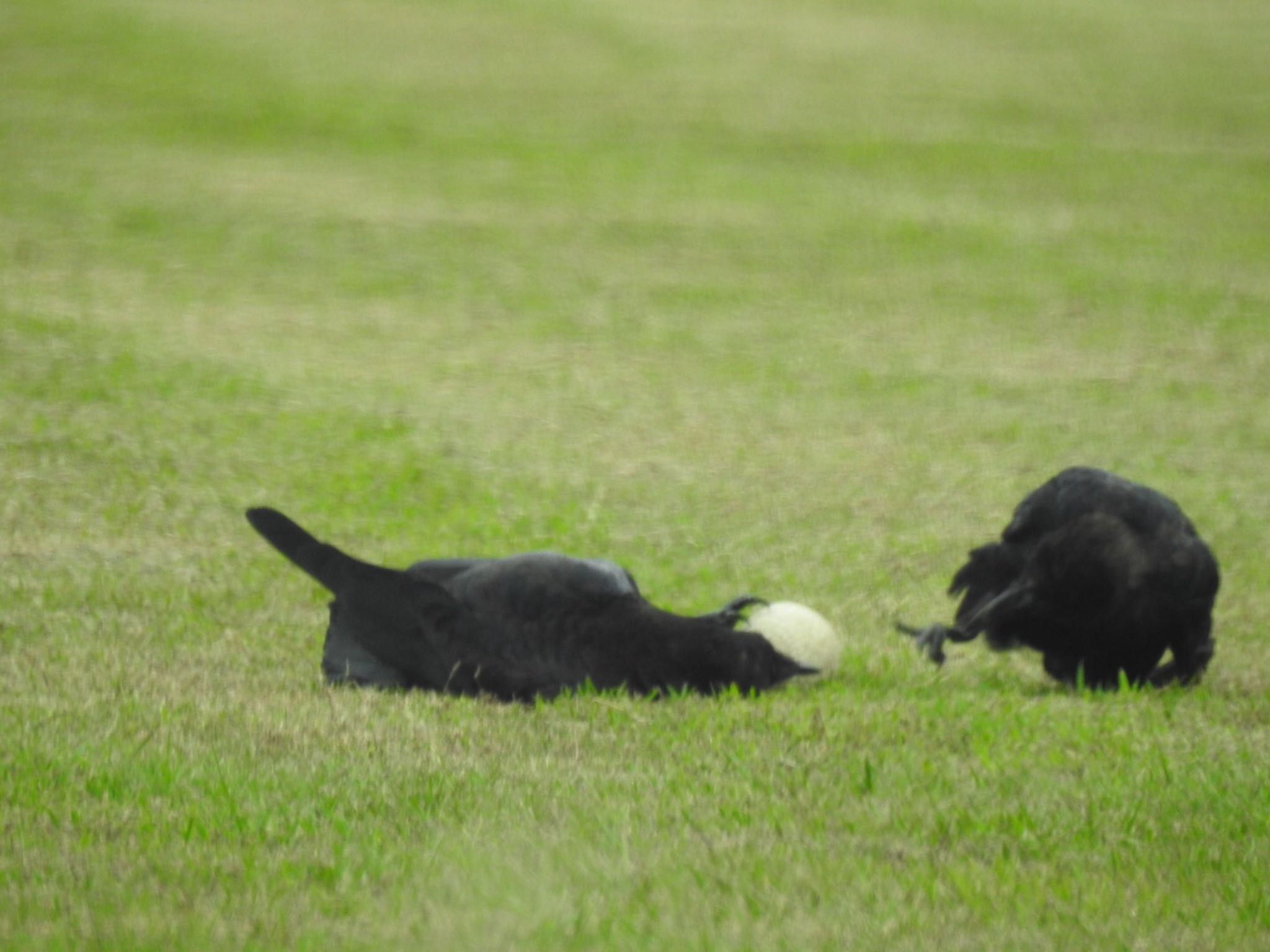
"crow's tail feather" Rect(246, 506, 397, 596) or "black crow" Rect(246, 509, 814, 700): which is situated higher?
"crow's tail feather" Rect(246, 506, 397, 596)

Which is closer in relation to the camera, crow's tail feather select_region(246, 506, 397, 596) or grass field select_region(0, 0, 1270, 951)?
grass field select_region(0, 0, 1270, 951)

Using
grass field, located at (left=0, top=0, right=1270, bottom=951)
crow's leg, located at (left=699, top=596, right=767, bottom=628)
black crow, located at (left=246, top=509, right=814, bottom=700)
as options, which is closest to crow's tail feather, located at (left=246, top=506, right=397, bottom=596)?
black crow, located at (left=246, top=509, right=814, bottom=700)

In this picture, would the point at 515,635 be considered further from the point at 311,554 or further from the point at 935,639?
the point at 935,639

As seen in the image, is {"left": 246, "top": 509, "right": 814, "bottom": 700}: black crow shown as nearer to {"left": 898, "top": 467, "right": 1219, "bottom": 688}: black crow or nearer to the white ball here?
the white ball

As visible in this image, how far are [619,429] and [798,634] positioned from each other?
580cm

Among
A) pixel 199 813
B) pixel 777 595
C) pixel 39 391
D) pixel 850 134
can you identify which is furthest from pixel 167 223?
pixel 199 813

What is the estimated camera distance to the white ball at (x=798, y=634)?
5305 millimetres

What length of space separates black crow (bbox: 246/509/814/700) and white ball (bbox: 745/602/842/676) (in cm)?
13

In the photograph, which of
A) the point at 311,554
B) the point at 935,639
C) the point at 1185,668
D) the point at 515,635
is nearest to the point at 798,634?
the point at 935,639

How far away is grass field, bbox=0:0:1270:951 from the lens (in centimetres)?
354

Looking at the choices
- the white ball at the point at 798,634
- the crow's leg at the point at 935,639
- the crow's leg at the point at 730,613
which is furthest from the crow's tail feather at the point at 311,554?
the crow's leg at the point at 935,639

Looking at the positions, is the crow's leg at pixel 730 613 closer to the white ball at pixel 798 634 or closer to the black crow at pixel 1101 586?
the white ball at pixel 798 634

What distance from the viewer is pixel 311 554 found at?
200 inches

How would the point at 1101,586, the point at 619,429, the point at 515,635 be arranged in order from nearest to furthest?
the point at 515,635
the point at 1101,586
the point at 619,429
